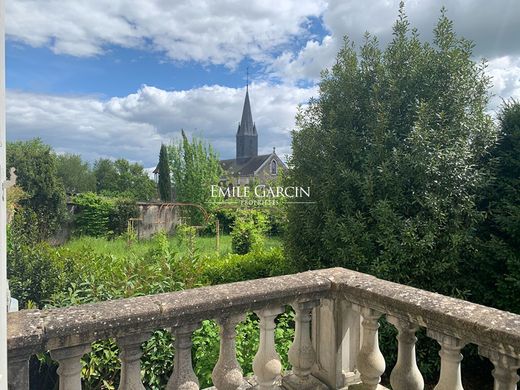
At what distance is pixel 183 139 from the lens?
22578mm

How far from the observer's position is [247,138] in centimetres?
5403

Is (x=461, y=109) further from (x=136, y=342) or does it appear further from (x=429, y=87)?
(x=136, y=342)

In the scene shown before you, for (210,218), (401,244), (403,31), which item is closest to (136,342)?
(401,244)

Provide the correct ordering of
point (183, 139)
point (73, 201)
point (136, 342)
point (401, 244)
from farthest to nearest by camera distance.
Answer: point (183, 139)
point (73, 201)
point (401, 244)
point (136, 342)

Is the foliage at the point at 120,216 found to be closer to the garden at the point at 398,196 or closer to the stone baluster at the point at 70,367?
the garden at the point at 398,196

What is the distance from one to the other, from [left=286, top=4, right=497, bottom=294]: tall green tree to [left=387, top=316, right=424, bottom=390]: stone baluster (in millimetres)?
2292

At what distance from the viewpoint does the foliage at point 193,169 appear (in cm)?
2108

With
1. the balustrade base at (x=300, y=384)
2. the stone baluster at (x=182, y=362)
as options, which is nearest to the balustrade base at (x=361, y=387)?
the balustrade base at (x=300, y=384)

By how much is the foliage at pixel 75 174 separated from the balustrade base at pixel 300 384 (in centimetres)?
4686

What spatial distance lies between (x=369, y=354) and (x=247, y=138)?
5288 centimetres

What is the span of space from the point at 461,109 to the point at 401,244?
1.94 meters

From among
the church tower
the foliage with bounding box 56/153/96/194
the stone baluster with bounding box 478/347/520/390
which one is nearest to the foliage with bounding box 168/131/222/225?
the stone baluster with bounding box 478/347/520/390

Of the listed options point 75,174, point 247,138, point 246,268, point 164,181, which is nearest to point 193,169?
point 164,181

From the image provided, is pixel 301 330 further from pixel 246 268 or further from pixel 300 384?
pixel 246 268
